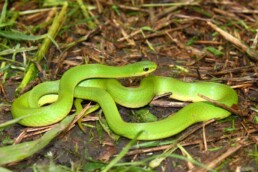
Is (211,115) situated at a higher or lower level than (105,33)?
lower

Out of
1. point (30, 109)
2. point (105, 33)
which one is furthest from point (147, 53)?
point (30, 109)

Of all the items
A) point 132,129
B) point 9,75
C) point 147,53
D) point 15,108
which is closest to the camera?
point 132,129

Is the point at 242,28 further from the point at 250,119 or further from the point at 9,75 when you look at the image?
the point at 9,75

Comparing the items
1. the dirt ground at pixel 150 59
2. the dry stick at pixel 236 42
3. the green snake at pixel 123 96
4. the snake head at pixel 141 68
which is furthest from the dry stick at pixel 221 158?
the dry stick at pixel 236 42

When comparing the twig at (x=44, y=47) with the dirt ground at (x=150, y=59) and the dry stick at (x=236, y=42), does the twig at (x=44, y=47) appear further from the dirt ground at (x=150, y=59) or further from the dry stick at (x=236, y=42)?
the dry stick at (x=236, y=42)

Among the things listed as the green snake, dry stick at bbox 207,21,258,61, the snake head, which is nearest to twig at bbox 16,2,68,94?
the green snake

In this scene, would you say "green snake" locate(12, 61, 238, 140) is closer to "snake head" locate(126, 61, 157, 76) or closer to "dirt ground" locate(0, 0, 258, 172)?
"snake head" locate(126, 61, 157, 76)
